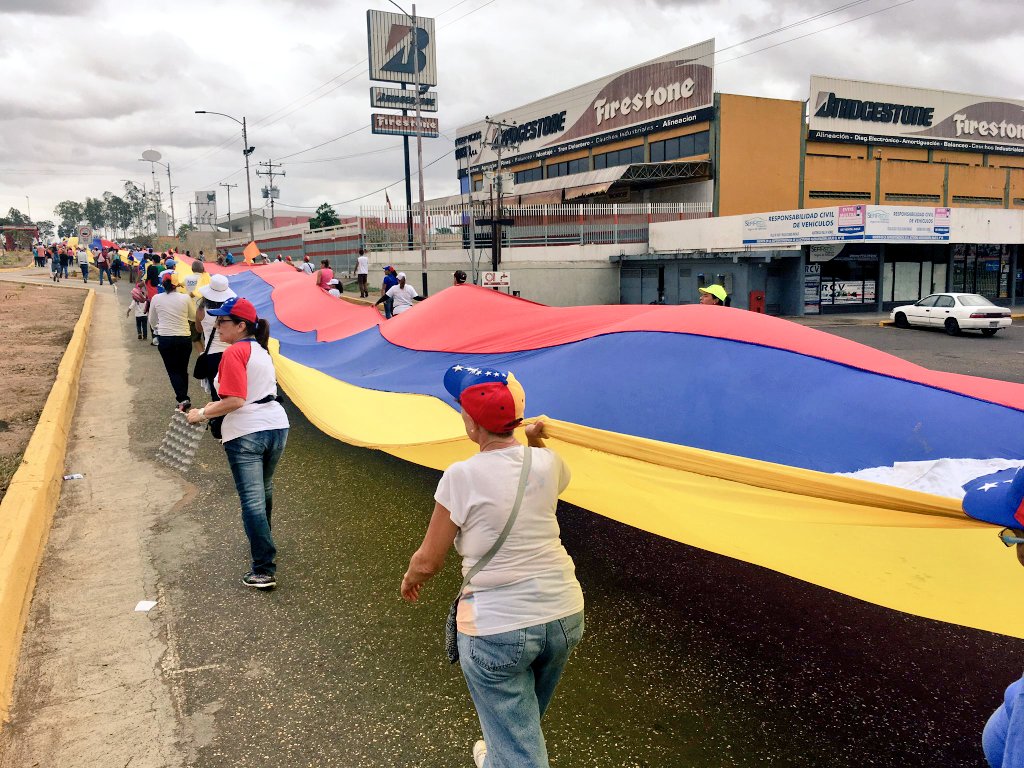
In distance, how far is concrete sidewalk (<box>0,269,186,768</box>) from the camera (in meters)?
3.07

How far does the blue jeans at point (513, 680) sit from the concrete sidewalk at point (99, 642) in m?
1.55

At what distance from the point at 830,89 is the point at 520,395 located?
38027mm

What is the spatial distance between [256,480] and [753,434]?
289 cm

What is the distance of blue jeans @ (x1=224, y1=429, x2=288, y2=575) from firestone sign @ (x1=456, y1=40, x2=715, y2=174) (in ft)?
89.1

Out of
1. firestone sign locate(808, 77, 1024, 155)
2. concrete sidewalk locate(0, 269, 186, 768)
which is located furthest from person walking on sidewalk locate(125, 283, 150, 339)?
firestone sign locate(808, 77, 1024, 155)

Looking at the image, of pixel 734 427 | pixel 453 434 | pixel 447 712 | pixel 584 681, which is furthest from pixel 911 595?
pixel 453 434

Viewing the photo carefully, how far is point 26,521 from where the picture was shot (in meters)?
4.90

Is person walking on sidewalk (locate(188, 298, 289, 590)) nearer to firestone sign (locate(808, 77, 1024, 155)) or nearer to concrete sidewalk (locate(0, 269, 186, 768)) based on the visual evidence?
concrete sidewalk (locate(0, 269, 186, 768))

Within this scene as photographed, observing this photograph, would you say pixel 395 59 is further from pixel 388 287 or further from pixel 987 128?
pixel 388 287

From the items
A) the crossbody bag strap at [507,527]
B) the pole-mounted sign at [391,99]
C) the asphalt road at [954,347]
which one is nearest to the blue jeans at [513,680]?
the crossbody bag strap at [507,527]

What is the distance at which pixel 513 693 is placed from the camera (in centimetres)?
222

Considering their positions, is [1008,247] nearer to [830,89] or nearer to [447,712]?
[830,89]

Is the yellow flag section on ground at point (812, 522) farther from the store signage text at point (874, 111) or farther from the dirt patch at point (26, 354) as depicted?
the store signage text at point (874, 111)

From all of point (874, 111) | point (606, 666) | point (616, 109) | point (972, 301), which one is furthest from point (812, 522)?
point (874, 111)
